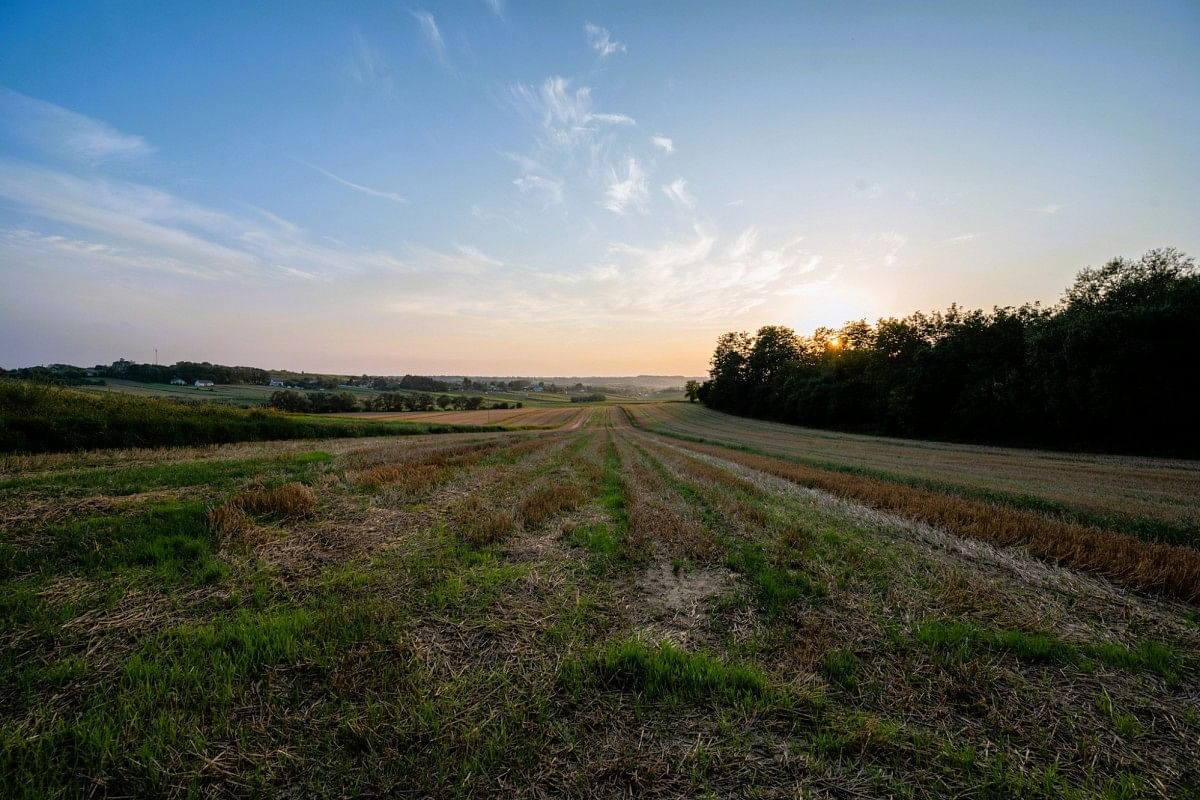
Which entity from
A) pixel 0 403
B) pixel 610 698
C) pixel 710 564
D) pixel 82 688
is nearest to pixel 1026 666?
pixel 710 564

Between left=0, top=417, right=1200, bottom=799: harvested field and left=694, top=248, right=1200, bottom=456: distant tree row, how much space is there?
111 feet

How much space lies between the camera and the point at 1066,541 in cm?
838

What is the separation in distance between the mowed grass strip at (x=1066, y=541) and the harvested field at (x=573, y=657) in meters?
0.08

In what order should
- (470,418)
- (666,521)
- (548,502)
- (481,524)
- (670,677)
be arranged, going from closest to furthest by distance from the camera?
(670,677)
(481,524)
(666,521)
(548,502)
(470,418)

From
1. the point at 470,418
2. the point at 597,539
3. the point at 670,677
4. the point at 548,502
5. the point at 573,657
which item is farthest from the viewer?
the point at 470,418

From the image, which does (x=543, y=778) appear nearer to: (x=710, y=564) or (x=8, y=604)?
(x=710, y=564)

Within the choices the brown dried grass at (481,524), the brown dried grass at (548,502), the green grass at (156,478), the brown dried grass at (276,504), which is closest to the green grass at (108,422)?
the green grass at (156,478)

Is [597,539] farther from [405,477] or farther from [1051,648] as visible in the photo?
[405,477]

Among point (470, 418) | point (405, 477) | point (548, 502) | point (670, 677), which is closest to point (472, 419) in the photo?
point (470, 418)

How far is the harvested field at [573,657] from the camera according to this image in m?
3.21

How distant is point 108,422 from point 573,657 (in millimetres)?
32431

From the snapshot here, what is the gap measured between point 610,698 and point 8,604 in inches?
286

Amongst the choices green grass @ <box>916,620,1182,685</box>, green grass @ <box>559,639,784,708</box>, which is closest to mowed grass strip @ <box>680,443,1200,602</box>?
green grass @ <box>916,620,1182,685</box>

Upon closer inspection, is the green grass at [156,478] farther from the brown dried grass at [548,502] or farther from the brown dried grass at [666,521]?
the brown dried grass at [666,521]
